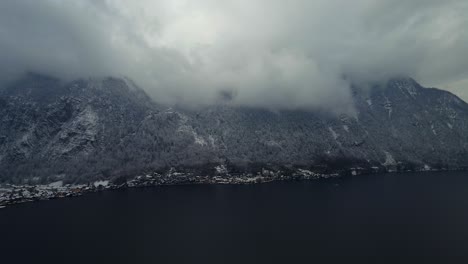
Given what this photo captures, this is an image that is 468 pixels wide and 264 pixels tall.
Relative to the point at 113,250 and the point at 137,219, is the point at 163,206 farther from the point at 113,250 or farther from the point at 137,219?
the point at 113,250

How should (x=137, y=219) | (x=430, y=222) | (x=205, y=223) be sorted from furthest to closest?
1. (x=137, y=219)
2. (x=205, y=223)
3. (x=430, y=222)

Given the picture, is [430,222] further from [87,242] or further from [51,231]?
[51,231]

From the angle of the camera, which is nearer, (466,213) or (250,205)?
(466,213)

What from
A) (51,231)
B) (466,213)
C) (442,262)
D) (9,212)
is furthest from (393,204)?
(9,212)

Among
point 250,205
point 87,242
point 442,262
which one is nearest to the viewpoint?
point 442,262

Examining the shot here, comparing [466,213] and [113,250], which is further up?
[466,213]

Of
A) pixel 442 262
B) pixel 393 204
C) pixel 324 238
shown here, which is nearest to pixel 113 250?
pixel 324 238
